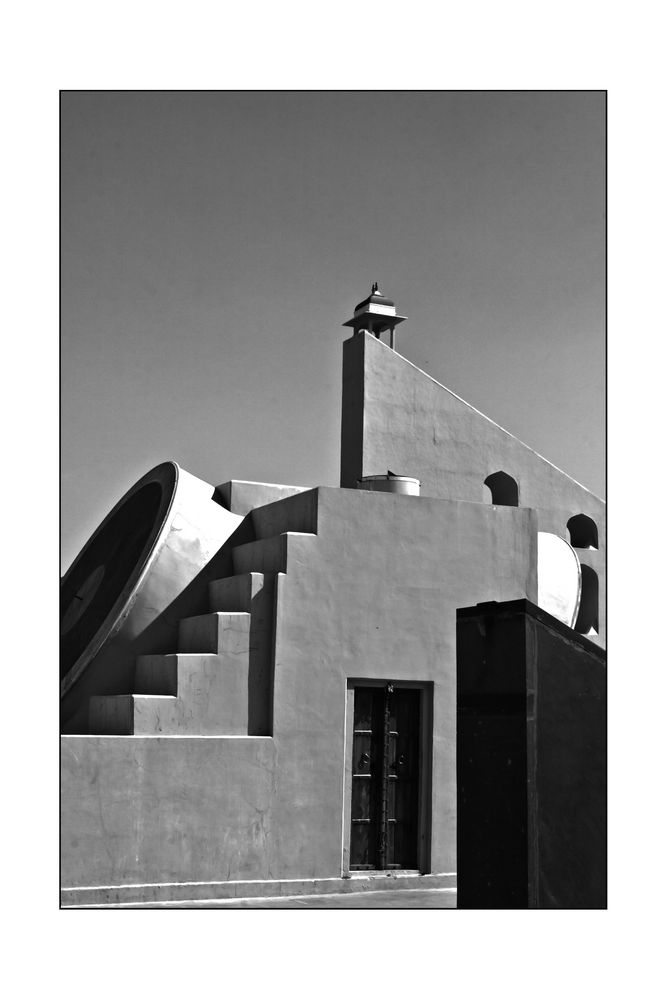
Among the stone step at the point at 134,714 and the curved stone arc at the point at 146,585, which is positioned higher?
the curved stone arc at the point at 146,585

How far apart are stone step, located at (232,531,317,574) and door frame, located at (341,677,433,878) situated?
1.34 m

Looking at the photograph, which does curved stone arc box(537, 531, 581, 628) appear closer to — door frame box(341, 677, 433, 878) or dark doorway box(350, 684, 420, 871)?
door frame box(341, 677, 433, 878)

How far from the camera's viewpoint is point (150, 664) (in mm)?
11336

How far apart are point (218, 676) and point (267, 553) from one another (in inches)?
56.9

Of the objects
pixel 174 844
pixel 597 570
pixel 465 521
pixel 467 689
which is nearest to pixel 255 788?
pixel 174 844

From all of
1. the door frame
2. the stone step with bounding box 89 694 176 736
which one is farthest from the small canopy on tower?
the stone step with bounding box 89 694 176 736

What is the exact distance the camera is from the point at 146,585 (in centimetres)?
1187

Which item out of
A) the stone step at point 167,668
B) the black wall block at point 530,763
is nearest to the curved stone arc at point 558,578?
the stone step at point 167,668

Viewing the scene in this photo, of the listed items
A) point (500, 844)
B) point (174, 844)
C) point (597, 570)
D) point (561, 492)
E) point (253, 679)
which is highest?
point (561, 492)

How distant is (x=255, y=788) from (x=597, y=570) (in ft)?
24.0

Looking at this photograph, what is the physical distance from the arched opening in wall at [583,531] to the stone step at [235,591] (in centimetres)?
651

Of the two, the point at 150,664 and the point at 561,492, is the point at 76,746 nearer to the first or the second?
the point at 150,664

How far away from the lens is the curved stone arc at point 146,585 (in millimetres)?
11570

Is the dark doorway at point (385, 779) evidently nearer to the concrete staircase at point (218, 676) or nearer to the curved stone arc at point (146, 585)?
the concrete staircase at point (218, 676)
